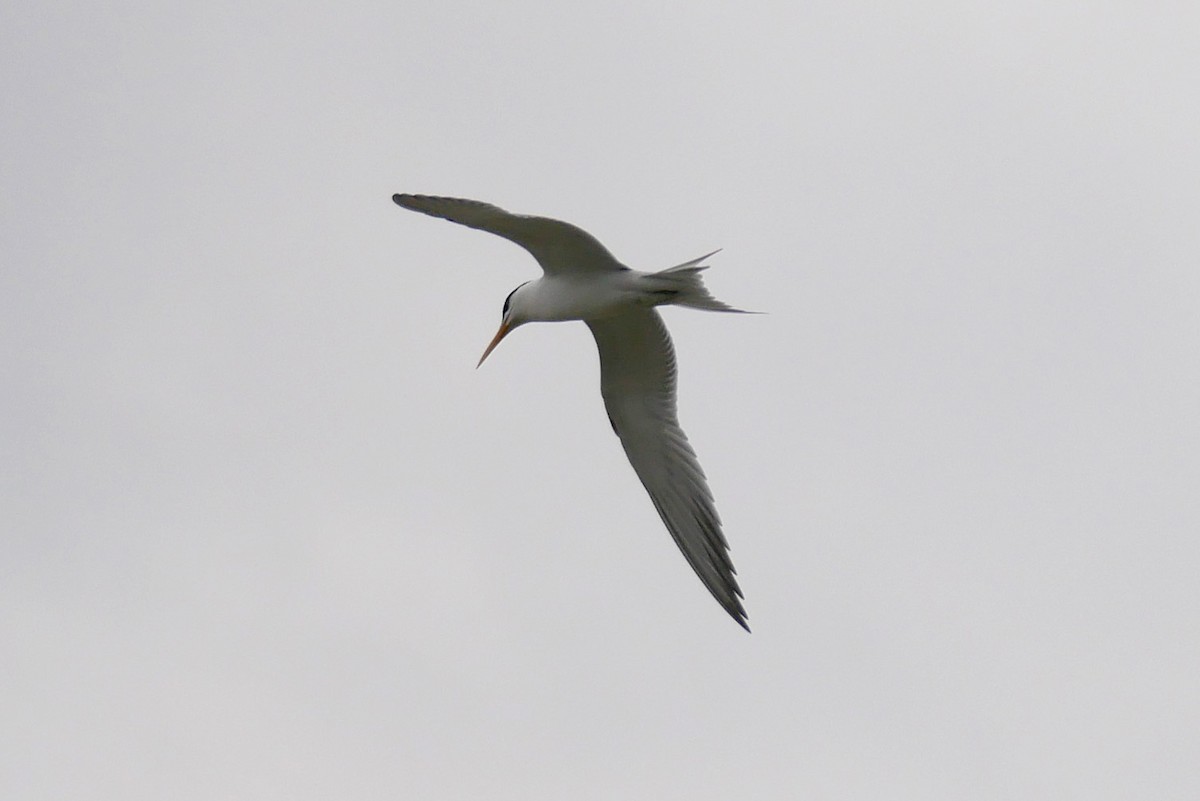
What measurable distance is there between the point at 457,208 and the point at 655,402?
3.03 m

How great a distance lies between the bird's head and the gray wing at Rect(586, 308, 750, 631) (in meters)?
0.54

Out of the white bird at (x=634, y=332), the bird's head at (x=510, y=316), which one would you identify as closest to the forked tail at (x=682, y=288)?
the white bird at (x=634, y=332)

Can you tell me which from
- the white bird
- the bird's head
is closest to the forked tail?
the white bird

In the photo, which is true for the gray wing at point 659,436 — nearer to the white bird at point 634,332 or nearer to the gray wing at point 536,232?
the white bird at point 634,332

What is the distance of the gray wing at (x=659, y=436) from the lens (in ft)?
39.2

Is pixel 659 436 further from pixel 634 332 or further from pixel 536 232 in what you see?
pixel 536 232

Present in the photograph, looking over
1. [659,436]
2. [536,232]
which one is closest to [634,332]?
[659,436]

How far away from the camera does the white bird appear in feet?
34.6

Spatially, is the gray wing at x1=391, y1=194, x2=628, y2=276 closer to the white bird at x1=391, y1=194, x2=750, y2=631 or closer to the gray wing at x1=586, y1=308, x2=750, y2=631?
the white bird at x1=391, y1=194, x2=750, y2=631

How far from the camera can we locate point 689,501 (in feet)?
40.4

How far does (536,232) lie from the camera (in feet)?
34.7

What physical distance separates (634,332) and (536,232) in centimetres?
167

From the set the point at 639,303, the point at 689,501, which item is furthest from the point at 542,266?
the point at 689,501

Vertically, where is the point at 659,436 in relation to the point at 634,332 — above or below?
below
